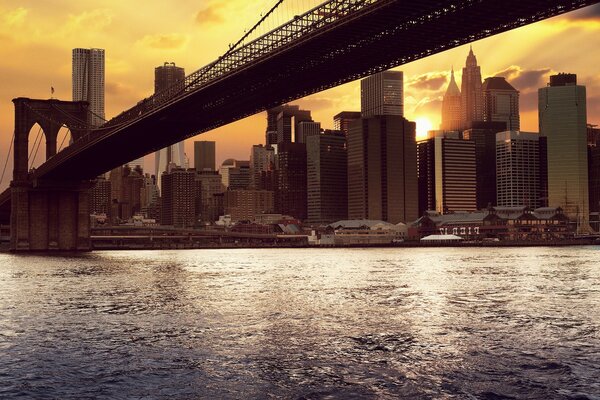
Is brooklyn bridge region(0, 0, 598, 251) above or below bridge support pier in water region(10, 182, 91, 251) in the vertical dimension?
above

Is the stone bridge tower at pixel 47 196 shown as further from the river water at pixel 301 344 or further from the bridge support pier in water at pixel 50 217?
the river water at pixel 301 344

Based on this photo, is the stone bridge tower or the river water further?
the stone bridge tower

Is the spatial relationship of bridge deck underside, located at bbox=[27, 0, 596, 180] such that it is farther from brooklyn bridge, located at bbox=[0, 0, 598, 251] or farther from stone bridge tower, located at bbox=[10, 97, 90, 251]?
stone bridge tower, located at bbox=[10, 97, 90, 251]

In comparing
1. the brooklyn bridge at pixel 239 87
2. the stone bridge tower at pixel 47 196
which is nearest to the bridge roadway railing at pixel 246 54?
the brooklyn bridge at pixel 239 87

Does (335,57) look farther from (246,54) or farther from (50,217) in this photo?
(50,217)

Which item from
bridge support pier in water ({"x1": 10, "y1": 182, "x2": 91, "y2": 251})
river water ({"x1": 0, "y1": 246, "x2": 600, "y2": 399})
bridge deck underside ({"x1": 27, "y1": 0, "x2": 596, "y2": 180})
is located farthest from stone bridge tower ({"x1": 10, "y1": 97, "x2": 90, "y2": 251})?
river water ({"x1": 0, "y1": 246, "x2": 600, "y2": 399})

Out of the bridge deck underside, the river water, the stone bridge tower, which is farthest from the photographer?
the stone bridge tower

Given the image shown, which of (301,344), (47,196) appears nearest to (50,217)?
(47,196)

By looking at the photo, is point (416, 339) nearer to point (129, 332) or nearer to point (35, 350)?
point (129, 332)
